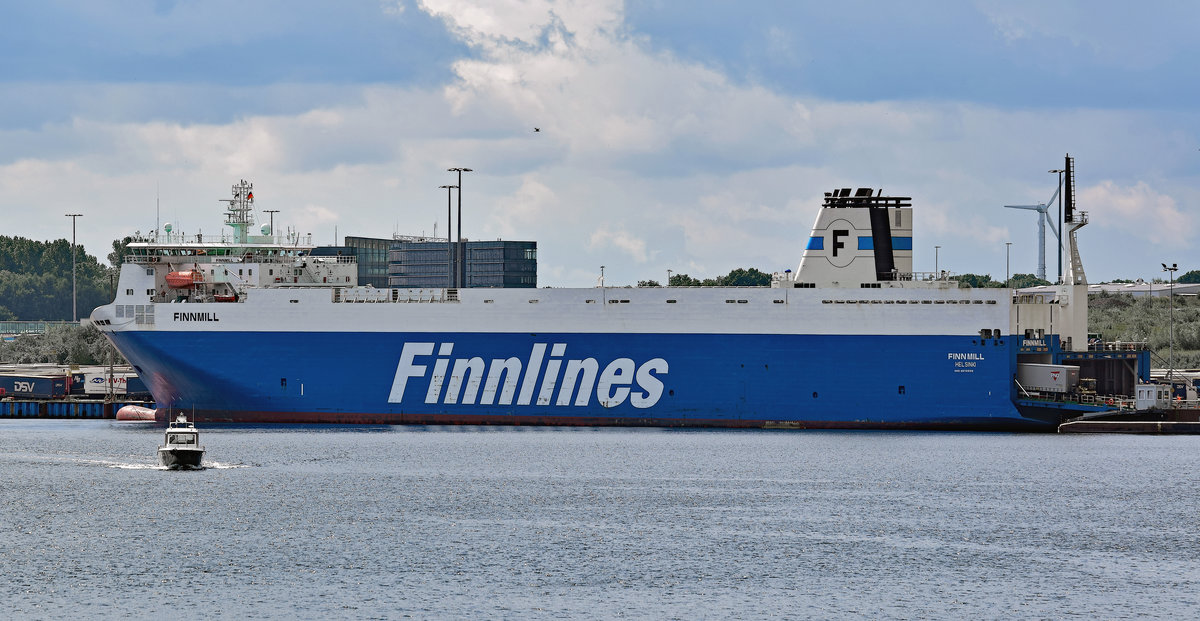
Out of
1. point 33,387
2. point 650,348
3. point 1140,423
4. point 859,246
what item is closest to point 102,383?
point 33,387

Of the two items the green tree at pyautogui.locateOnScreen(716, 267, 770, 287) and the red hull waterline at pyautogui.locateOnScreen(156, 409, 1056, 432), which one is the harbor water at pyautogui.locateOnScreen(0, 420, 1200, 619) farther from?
the green tree at pyautogui.locateOnScreen(716, 267, 770, 287)

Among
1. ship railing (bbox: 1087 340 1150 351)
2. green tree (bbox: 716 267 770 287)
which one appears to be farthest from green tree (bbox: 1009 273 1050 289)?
ship railing (bbox: 1087 340 1150 351)

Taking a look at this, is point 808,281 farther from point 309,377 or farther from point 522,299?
point 309,377

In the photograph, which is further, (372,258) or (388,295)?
(372,258)

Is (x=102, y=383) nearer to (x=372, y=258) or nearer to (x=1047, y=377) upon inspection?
(x=1047, y=377)

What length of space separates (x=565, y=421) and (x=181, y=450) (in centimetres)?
1356

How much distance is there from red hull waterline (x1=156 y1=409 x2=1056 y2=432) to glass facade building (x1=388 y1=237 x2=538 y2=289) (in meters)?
54.6

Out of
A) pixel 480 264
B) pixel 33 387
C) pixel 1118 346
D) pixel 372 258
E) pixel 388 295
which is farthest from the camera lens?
pixel 372 258

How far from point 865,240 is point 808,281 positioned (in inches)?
95.2

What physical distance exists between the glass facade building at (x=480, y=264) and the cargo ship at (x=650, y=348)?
54.6 m

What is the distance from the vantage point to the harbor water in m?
25.7

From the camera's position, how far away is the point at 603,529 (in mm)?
31516

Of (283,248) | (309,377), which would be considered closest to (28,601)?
(309,377)

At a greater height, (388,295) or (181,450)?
(388,295)
